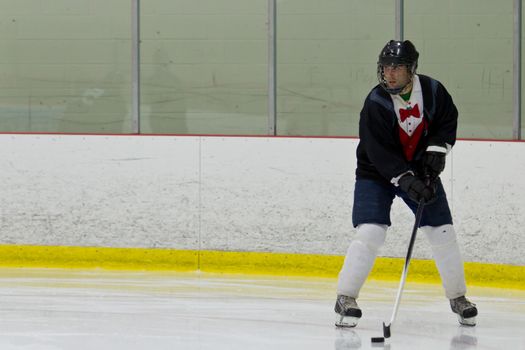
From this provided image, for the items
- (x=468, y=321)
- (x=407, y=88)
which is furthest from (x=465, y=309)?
(x=407, y=88)

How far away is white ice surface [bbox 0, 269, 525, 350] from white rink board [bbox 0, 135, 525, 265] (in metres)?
0.29

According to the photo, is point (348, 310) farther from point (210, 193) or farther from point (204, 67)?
point (204, 67)

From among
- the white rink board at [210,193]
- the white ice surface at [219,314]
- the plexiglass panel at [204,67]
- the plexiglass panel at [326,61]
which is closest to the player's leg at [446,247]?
the white ice surface at [219,314]

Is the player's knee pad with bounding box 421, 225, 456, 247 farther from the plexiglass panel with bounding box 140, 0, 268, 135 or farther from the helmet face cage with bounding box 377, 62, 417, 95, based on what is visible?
the plexiglass panel with bounding box 140, 0, 268, 135

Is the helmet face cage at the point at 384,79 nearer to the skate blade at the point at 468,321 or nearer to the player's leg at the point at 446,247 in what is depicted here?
the player's leg at the point at 446,247

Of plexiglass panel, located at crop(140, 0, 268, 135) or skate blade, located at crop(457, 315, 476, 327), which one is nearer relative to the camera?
skate blade, located at crop(457, 315, 476, 327)

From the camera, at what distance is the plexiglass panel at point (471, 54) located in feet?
23.0

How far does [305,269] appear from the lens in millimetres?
7027

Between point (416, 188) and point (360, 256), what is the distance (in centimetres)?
38

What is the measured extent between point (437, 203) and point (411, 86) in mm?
481

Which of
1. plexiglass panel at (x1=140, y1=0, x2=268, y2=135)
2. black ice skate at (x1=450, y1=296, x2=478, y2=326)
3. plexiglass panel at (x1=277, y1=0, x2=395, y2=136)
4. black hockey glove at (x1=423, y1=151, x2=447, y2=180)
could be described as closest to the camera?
black hockey glove at (x1=423, y1=151, x2=447, y2=180)

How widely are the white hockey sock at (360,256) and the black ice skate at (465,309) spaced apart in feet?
1.36

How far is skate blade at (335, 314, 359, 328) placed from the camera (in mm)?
5102

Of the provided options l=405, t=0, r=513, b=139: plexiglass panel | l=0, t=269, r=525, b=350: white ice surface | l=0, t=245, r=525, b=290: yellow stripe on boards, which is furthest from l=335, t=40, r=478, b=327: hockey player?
l=405, t=0, r=513, b=139: plexiglass panel
